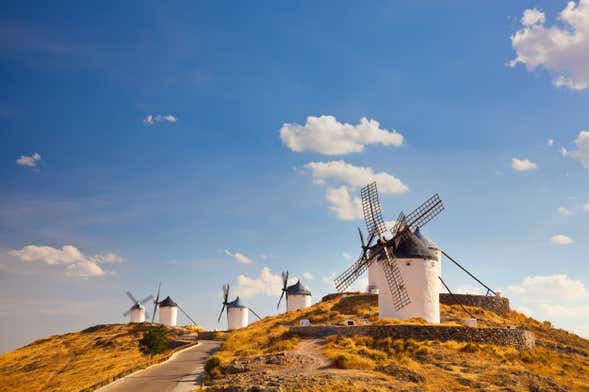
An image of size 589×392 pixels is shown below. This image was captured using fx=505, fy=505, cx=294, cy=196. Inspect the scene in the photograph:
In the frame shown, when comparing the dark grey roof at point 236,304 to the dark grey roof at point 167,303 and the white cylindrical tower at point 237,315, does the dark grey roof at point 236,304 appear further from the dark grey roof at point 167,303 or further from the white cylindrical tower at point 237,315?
the dark grey roof at point 167,303

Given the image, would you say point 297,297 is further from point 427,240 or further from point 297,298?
point 427,240

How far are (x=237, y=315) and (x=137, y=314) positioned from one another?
22264 millimetres

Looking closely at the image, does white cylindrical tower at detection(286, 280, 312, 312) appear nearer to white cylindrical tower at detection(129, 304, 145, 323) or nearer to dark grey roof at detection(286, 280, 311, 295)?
dark grey roof at detection(286, 280, 311, 295)

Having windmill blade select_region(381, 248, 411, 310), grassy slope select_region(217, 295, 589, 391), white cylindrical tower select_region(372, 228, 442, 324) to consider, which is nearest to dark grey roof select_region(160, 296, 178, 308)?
grassy slope select_region(217, 295, 589, 391)

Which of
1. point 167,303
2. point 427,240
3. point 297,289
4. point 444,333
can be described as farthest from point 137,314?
point 444,333

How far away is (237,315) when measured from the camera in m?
79.8

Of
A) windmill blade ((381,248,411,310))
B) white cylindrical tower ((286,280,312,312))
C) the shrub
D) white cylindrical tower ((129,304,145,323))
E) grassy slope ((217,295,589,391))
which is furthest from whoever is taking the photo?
white cylindrical tower ((129,304,145,323))

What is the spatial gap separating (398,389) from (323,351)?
7921mm

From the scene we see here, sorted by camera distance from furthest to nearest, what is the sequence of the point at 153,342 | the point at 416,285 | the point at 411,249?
the point at 153,342, the point at 411,249, the point at 416,285

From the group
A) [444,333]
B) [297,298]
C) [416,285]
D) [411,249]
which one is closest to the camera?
[444,333]

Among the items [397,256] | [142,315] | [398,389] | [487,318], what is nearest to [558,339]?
[487,318]

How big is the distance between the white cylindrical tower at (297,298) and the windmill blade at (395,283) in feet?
126

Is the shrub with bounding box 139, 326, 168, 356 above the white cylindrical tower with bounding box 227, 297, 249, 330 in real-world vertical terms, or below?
below

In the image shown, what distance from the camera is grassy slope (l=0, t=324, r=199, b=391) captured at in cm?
4606
